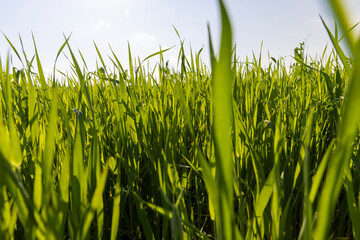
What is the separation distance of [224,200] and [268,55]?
1.75 m

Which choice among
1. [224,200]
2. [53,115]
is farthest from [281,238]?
[53,115]

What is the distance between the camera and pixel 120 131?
0.79 m

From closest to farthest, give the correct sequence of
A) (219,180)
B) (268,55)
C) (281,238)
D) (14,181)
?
(219,180) → (14,181) → (281,238) → (268,55)

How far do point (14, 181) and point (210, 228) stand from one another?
1.82 feet

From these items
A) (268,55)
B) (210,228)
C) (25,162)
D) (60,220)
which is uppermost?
(268,55)

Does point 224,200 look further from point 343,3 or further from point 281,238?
A: point 281,238

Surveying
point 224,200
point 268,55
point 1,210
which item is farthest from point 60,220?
point 268,55

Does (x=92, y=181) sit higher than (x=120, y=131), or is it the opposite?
(x=120, y=131)

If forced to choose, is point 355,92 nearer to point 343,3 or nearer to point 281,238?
point 343,3

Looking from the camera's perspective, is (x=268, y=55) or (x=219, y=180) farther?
(x=268, y=55)

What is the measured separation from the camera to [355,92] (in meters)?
0.20

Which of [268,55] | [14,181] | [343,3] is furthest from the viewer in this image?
[268,55]

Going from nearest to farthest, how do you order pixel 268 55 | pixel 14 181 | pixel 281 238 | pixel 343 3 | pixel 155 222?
pixel 343 3
pixel 14 181
pixel 281 238
pixel 155 222
pixel 268 55

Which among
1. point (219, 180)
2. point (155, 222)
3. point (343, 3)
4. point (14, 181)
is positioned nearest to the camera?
point (343, 3)
